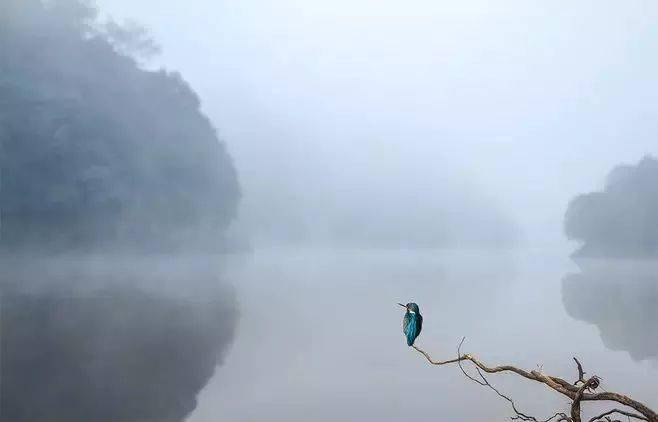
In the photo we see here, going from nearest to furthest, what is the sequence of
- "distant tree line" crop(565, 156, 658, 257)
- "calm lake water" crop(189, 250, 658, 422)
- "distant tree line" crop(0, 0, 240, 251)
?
"calm lake water" crop(189, 250, 658, 422) < "distant tree line" crop(565, 156, 658, 257) < "distant tree line" crop(0, 0, 240, 251)

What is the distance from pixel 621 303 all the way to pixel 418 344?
4059 mm

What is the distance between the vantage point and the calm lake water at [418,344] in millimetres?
3260

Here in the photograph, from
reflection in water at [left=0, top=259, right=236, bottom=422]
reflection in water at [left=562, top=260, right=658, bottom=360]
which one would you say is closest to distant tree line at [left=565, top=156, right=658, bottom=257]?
reflection in water at [left=562, top=260, right=658, bottom=360]

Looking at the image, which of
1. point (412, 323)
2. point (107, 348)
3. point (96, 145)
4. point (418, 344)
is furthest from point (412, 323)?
point (96, 145)

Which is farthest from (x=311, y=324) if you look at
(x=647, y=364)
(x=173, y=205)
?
(x=173, y=205)

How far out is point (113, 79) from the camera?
14.9 meters

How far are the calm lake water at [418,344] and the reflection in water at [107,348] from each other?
26cm

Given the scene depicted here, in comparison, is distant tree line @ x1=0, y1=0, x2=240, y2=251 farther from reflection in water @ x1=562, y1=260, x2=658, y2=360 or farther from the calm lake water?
reflection in water @ x1=562, y1=260, x2=658, y2=360

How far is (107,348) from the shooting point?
4.27 metres

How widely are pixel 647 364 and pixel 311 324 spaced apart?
293 cm

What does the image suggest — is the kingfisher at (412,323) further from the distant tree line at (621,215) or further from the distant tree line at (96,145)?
the distant tree line at (96,145)

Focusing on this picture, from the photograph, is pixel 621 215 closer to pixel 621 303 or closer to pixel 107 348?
pixel 621 303

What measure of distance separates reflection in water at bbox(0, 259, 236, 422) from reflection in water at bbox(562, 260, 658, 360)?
363 cm

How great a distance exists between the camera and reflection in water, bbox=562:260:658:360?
4.96 metres
